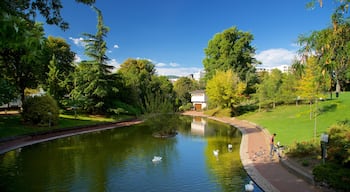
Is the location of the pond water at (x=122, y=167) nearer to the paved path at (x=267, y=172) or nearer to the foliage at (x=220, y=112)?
the paved path at (x=267, y=172)

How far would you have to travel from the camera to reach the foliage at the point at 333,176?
29.6 ft

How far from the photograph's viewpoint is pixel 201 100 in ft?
197

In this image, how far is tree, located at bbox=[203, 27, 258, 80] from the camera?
1991 inches

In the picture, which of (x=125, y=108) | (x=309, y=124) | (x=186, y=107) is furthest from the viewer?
(x=186, y=107)

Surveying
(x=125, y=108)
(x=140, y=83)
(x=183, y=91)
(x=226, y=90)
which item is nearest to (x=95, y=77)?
(x=125, y=108)

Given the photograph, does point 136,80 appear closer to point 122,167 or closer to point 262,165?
point 122,167

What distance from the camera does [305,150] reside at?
14.0 m

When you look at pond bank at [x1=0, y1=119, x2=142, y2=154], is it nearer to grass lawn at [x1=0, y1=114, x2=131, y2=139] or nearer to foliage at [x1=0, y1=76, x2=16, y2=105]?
grass lawn at [x1=0, y1=114, x2=131, y2=139]

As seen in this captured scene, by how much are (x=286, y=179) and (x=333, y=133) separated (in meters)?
4.37

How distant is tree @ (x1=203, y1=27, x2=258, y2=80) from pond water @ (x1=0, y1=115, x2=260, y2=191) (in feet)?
104

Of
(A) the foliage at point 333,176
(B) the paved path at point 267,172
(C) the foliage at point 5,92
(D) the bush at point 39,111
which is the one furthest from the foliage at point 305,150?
(D) the bush at point 39,111

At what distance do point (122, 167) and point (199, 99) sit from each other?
47.7 m

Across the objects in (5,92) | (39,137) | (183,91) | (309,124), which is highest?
(183,91)

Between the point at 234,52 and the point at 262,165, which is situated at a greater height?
the point at 234,52
